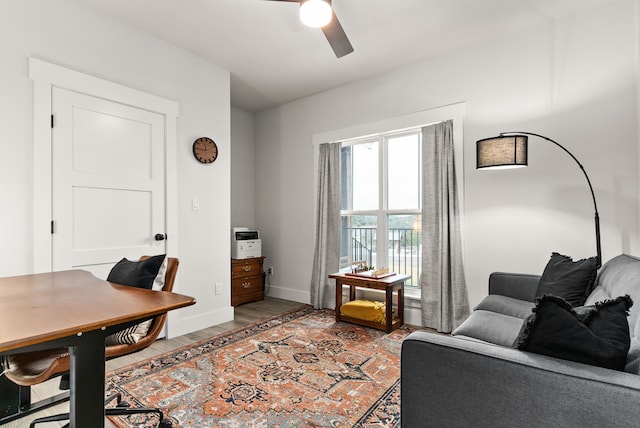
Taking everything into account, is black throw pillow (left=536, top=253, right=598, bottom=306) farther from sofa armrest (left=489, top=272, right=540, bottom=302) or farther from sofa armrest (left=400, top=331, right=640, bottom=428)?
sofa armrest (left=400, top=331, right=640, bottom=428)

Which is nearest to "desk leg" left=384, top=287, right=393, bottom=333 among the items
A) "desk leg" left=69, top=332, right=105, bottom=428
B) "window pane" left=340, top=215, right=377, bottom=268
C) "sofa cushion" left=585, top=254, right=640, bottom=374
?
"window pane" left=340, top=215, right=377, bottom=268

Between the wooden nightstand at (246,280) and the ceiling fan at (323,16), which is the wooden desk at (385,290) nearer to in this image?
the wooden nightstand at (246,280)

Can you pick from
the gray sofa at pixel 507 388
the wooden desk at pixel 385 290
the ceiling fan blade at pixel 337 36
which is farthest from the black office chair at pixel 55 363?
the wooden desk at pixel 385 290

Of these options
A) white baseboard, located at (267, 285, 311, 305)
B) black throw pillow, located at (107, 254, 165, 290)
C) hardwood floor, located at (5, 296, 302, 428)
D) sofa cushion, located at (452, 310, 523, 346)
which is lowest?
hardwood floor, located at (5, 296, 302, 428)

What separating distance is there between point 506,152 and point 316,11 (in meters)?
1.64

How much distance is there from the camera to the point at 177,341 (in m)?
3.10

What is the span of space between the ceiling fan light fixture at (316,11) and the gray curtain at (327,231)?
7.30 feet

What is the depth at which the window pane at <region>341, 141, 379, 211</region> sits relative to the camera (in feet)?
13.3

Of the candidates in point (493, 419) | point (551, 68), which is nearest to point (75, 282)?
point (493, 419)

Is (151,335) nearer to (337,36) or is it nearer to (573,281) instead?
(337,36)

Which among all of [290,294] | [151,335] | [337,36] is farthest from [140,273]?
[290,294]

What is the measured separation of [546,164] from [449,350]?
2448mm

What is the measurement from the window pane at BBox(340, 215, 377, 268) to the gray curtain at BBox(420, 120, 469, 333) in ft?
2.32

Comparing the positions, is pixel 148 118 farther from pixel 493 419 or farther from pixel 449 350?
pixel 493 419
